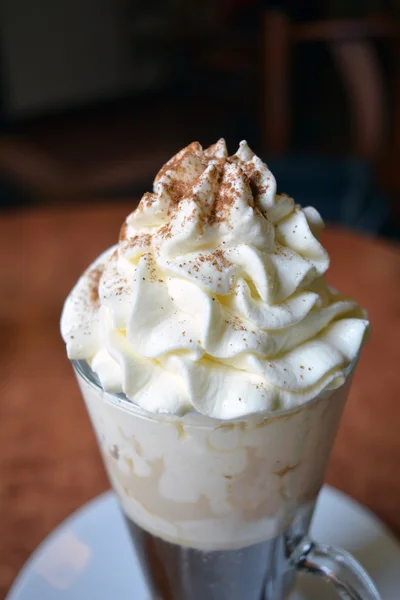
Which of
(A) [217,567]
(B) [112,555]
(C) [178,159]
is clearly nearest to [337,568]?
(A) [217,567]

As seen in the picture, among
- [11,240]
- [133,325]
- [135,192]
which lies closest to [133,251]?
[133,325]

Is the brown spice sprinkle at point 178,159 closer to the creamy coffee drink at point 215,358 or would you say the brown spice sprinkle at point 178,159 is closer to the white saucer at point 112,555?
the creamy coffee drink at point 215,358

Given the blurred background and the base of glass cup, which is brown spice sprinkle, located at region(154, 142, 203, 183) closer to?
the base of glass cup

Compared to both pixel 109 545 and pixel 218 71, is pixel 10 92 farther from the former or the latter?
pixel 109 545

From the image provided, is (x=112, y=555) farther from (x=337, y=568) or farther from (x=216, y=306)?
(x=216, y=306)

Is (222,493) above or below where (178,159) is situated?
below

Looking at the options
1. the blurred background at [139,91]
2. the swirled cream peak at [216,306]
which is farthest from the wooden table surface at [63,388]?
the blurred background at [139,91]

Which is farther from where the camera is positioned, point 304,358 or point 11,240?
point 11,240
